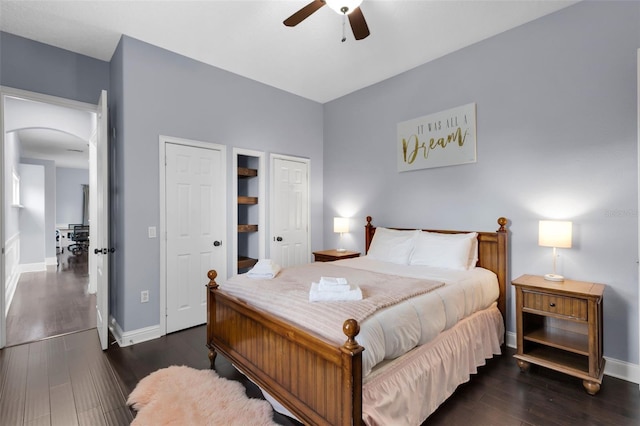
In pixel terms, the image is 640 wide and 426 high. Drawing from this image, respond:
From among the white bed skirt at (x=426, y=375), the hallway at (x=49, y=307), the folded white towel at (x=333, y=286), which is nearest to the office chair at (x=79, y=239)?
the hallway at (x=49, y=307)

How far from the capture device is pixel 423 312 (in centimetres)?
198

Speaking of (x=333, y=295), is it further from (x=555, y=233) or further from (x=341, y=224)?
(x=341, y=224)

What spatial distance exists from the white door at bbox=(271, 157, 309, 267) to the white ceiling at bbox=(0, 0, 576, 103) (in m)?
1.43

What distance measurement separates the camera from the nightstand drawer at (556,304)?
2230 millimetres

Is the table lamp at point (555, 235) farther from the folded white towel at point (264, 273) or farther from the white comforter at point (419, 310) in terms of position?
the folded white towel at point (264, 273)

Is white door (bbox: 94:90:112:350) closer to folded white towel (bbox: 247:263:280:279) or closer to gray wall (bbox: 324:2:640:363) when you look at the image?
folded white towel (bbox: 247:263:280:279)

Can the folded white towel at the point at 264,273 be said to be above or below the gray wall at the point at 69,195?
below

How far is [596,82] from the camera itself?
2521 mm

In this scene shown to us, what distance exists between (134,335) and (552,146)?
440 cm

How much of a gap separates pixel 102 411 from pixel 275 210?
9.37 ft

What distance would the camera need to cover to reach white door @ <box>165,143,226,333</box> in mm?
3371

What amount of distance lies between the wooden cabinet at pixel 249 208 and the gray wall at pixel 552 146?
75.2 inches

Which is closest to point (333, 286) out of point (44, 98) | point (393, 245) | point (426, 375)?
point (426, 375)

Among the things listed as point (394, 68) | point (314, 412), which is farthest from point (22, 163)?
point (314, 412)
